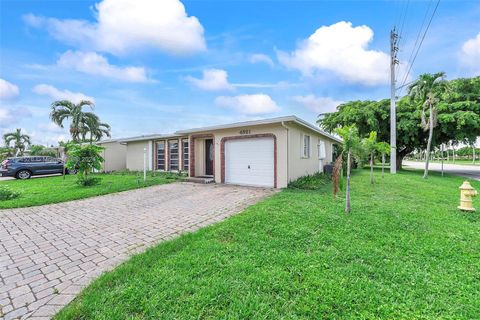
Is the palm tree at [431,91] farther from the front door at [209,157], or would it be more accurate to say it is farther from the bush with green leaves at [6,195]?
the bush with green leaves at [6,195]

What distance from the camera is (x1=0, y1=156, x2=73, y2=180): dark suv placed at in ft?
44.4

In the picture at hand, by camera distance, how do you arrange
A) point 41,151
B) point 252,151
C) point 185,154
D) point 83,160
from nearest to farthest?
point 83,160 → point 252,151 → point 185,154 → point 41,151

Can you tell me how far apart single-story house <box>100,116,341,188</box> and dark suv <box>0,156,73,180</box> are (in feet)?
26.5

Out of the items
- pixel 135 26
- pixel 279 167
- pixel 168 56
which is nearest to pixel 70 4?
pixel 135 26

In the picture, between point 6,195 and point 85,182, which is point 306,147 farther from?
point 6,195

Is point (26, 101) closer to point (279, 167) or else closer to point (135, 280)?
point (279, 167)

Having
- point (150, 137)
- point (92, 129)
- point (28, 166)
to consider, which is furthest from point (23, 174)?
point (150, 137)

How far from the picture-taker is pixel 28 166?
14016 millimetres

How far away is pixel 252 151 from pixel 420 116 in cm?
1469

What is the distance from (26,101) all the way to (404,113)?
25.4 metres

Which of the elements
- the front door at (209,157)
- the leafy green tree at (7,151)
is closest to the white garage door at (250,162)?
the front door at (209,157)

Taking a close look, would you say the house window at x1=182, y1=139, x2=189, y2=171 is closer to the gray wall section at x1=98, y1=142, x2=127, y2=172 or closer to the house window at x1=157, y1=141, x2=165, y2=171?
the house window at x1=157, y1=141, x2=165, y2=171

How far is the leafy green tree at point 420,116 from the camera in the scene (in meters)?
14.7

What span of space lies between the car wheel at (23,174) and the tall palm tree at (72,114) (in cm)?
424
